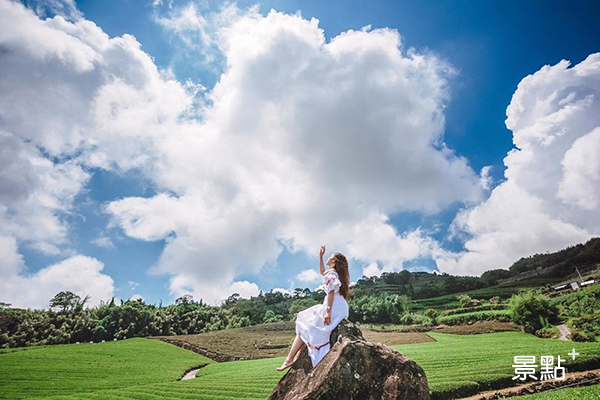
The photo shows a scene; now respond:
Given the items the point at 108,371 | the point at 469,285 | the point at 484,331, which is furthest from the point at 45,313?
the point at 469,285

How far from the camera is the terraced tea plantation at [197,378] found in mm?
21578

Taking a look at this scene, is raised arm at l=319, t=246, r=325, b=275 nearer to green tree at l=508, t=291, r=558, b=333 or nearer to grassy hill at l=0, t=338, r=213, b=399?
grassy hill at l=0, t=338, r=213, b=399

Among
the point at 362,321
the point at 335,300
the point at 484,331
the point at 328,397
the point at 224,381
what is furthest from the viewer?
the point at 362,321

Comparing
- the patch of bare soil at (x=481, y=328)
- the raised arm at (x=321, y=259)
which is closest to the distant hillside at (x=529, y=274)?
the patch of bare soil at (x=481, y=328)

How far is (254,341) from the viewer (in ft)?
215

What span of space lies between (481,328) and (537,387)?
40209 millimetres

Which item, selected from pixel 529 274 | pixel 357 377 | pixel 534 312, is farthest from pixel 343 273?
pixel 529 274

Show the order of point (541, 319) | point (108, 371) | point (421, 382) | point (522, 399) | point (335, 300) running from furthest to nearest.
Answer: point (541, 319), point (108, 371), point (522, 399), point (335, 300), point (421, 382)

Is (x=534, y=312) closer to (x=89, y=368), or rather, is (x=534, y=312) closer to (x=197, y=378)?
(x=197, y=378)

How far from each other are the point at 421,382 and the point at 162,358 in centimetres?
5766

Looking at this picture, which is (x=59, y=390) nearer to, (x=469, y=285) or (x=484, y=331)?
(x=484, y=331)

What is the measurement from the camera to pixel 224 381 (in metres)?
30.2

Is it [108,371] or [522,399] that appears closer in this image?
[522,399]

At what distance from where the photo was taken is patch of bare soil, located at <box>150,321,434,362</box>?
176 ft
